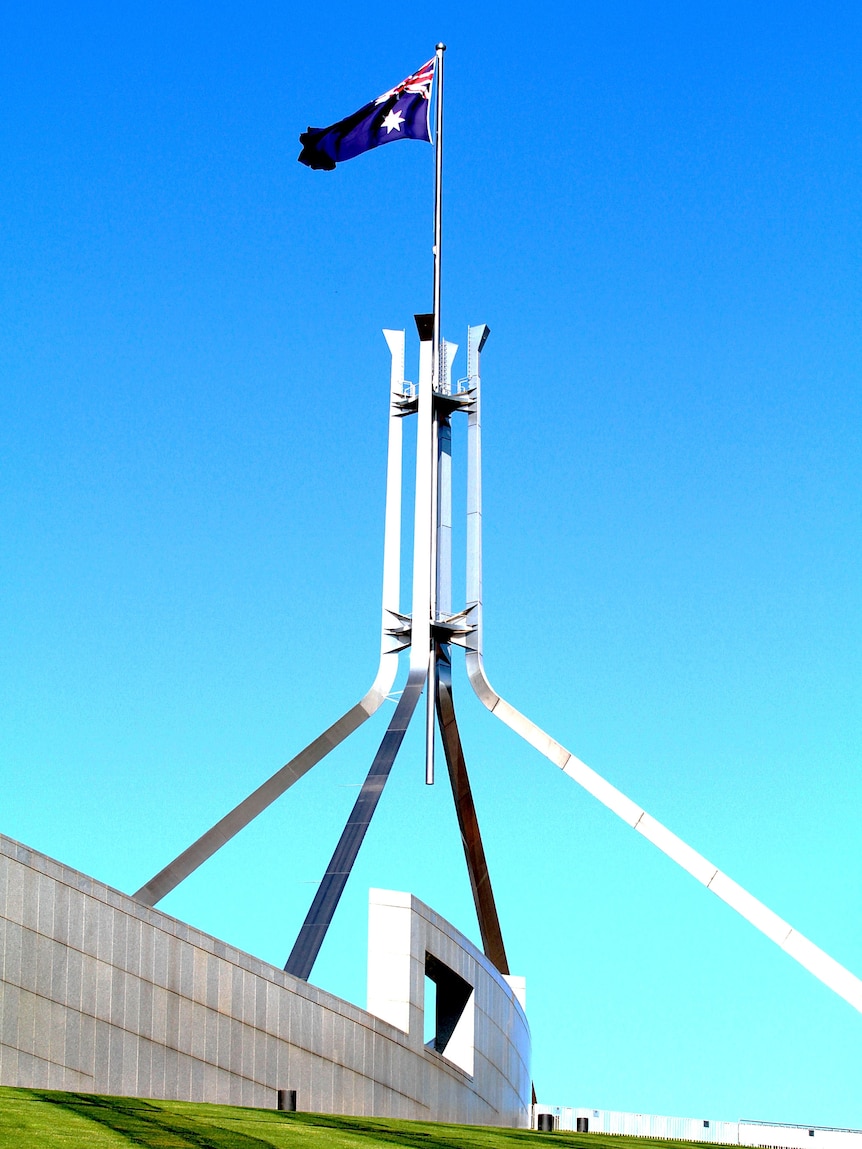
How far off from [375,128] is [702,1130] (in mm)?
17328

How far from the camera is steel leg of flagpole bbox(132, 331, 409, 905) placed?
1012 inches

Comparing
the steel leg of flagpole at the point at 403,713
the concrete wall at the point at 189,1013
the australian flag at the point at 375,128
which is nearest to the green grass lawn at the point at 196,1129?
the concrete wall at the point at 189,1013

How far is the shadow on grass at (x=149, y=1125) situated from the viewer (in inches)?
503

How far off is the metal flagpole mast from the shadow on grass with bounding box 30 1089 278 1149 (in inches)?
480

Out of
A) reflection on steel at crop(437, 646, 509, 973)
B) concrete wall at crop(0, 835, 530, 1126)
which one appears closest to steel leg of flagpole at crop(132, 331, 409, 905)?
reflection on steel at crop(437, 646, 509, 973)

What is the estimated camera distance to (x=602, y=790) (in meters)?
27.1

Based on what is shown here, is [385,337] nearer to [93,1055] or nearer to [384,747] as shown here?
[384,747]

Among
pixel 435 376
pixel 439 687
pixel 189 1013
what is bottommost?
pixel 189 1013

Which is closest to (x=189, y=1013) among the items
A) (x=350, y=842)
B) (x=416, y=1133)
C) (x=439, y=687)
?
(x=416, y=1133)

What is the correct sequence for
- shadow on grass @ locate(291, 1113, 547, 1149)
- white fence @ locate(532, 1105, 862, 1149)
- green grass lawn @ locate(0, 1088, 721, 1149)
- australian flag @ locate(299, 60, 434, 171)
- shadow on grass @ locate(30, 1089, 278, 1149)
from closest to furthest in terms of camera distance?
green grass lawn @ locate(0, 1088, 721, 1149), shadow on grass @ locate(30, 1089, 278, 1149), shadow on grass @ locate(291, 1113, 547, 1149), white fence @ locate(532, 1105, 862, 1149), australian flag @ locate(299, 60, 434, 171)

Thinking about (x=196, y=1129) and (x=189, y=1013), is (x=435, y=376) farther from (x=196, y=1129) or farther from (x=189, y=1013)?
(x=196, y=1129)

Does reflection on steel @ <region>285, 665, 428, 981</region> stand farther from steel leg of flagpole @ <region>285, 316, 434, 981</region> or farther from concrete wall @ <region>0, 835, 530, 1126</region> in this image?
concrete wall @ <region>0, 835, 530, 1126</region>

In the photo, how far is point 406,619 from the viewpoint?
94.6 ft

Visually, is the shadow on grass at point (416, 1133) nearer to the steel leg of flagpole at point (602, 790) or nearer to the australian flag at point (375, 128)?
the steel leg of flagpole at point (602, 790)
